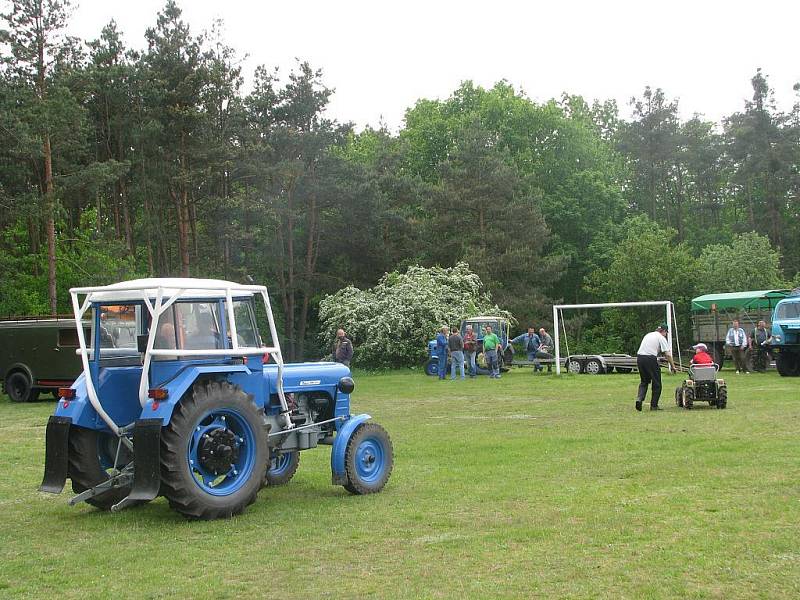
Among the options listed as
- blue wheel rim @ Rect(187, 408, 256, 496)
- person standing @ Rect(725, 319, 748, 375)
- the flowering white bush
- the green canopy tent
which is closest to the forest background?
the flowering white bush

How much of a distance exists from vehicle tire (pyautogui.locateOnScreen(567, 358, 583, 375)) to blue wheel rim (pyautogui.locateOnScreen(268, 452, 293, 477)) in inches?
861

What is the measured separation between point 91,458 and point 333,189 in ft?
122

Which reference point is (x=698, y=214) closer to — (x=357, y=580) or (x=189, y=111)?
(x=189, y=111)

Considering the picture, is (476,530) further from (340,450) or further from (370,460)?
(370,460)

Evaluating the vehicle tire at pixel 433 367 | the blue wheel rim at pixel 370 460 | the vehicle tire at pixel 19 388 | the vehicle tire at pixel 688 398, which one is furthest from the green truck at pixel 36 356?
the blue wheel rim at pixel 370 460

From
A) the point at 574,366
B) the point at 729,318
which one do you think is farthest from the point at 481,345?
the point at 729,318

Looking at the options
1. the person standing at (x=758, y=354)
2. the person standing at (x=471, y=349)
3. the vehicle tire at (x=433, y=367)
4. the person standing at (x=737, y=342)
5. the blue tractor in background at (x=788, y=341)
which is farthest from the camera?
the vehicle tire at (x=433, y=367)

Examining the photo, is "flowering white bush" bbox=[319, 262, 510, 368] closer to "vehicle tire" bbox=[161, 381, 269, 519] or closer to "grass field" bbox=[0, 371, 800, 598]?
"grass field" bbox=[0, 371, 800, 598]

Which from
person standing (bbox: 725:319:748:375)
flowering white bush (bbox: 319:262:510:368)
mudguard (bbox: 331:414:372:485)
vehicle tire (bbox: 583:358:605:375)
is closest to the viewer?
mudguard (bbox: 331:414:372:485)

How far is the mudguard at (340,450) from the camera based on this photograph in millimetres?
9094

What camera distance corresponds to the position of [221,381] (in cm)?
835

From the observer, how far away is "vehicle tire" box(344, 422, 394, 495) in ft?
30.0

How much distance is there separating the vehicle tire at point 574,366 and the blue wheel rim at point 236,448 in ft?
77.4

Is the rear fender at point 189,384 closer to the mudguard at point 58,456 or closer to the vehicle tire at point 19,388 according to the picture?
the mudguard at point 58,456
